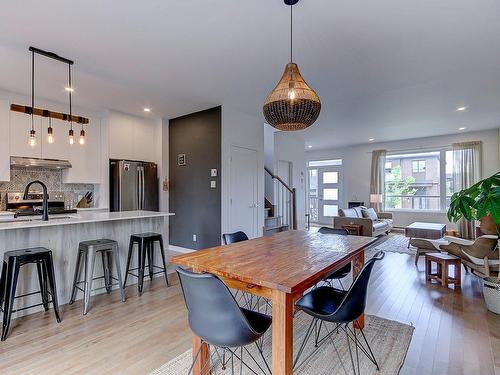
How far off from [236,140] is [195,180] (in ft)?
3.55

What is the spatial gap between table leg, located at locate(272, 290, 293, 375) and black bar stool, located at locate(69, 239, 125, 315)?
224 cm

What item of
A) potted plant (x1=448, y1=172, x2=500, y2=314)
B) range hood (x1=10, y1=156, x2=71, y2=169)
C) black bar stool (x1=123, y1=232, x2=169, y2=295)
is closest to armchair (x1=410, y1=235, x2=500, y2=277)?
potted plant (x1=448, y1=172, x2=500, y2=314)

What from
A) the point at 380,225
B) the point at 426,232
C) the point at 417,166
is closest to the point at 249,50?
the point at 426,232

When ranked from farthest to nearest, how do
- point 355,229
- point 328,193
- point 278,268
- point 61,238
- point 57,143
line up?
point 328,193
point 355,229
point 57,143
point 61,238
point 278,268

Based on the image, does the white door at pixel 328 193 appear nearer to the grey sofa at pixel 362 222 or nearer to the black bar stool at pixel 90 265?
the grey sofa at pixel 362 222

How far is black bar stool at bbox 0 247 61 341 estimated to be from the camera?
2.39m

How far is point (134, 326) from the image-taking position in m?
2.55

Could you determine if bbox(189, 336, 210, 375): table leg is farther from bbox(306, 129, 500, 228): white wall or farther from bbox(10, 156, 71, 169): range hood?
bbox(306, 129, 500, 228): white wall

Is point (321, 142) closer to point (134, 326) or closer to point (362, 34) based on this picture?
point (362, 34)

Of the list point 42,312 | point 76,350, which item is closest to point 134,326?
point 76,350

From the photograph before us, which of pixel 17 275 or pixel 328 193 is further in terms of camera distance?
pixel 328 193

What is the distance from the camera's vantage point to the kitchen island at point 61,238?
2.72 meters

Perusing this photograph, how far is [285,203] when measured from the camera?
728 cm

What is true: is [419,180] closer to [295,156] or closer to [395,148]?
[395,148]
